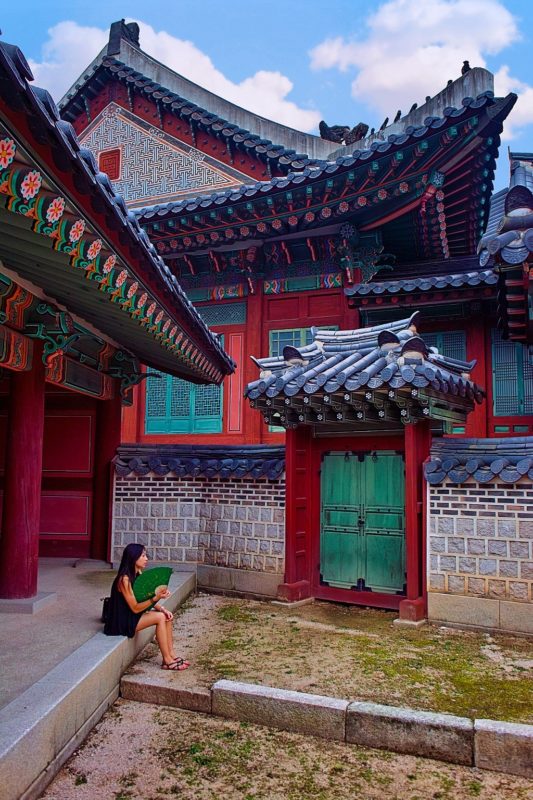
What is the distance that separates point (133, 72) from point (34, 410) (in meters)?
8.93

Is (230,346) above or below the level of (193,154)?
below

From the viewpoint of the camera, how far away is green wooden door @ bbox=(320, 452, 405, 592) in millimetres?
7305

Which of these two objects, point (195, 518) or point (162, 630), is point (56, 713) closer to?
point (162, 630)

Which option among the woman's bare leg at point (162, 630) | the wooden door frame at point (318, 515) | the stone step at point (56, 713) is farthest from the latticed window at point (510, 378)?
the stone step at point (56, 713)

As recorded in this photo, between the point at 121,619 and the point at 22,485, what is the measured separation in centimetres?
185

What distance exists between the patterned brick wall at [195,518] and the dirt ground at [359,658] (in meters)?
1.06

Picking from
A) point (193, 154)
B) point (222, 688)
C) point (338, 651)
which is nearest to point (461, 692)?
point (338, 651)

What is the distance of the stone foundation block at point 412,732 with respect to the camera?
388 cm

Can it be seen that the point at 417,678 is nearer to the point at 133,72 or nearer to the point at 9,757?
the point at 9,757

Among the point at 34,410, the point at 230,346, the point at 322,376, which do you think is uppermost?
the point at 230,346

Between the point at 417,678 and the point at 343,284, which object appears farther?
the point at 343,284

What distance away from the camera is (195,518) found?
8594mm

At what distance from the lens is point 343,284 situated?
9977mm

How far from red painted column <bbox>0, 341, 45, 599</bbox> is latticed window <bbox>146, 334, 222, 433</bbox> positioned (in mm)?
4499
